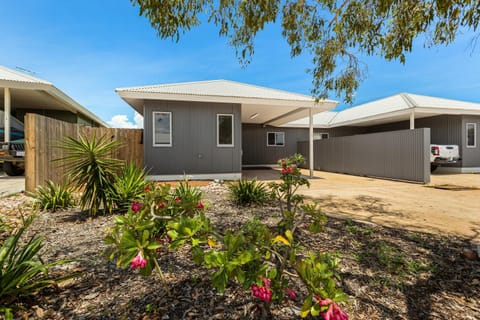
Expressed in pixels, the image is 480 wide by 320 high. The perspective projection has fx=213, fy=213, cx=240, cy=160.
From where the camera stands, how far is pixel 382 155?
9.43 m

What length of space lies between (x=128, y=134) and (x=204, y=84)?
4142 mm

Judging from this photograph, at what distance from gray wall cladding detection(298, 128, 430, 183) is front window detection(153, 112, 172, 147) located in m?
9.02

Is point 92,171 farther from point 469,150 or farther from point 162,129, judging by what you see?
point 469,150

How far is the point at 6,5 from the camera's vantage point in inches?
210

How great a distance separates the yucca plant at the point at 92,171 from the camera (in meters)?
3.24

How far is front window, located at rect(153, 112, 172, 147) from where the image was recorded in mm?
7932

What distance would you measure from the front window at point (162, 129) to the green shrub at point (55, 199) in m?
4.13

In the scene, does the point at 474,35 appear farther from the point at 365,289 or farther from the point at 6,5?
the point at 6,5

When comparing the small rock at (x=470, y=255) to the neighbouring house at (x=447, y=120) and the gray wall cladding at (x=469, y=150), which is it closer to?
the neighbouring house at (x=447, y=120)

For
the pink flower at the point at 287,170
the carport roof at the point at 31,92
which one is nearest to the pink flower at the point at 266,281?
the pink flower at the point at 287,170

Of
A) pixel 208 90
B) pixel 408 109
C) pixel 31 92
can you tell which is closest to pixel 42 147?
pixel 208 90

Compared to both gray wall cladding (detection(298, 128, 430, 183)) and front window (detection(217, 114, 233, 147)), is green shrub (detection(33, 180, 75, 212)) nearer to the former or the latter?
front window (detection(217, 114, 233, 147))

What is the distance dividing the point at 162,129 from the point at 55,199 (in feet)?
15.3

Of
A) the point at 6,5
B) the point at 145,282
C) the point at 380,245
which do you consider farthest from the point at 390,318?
the point at 6,5
